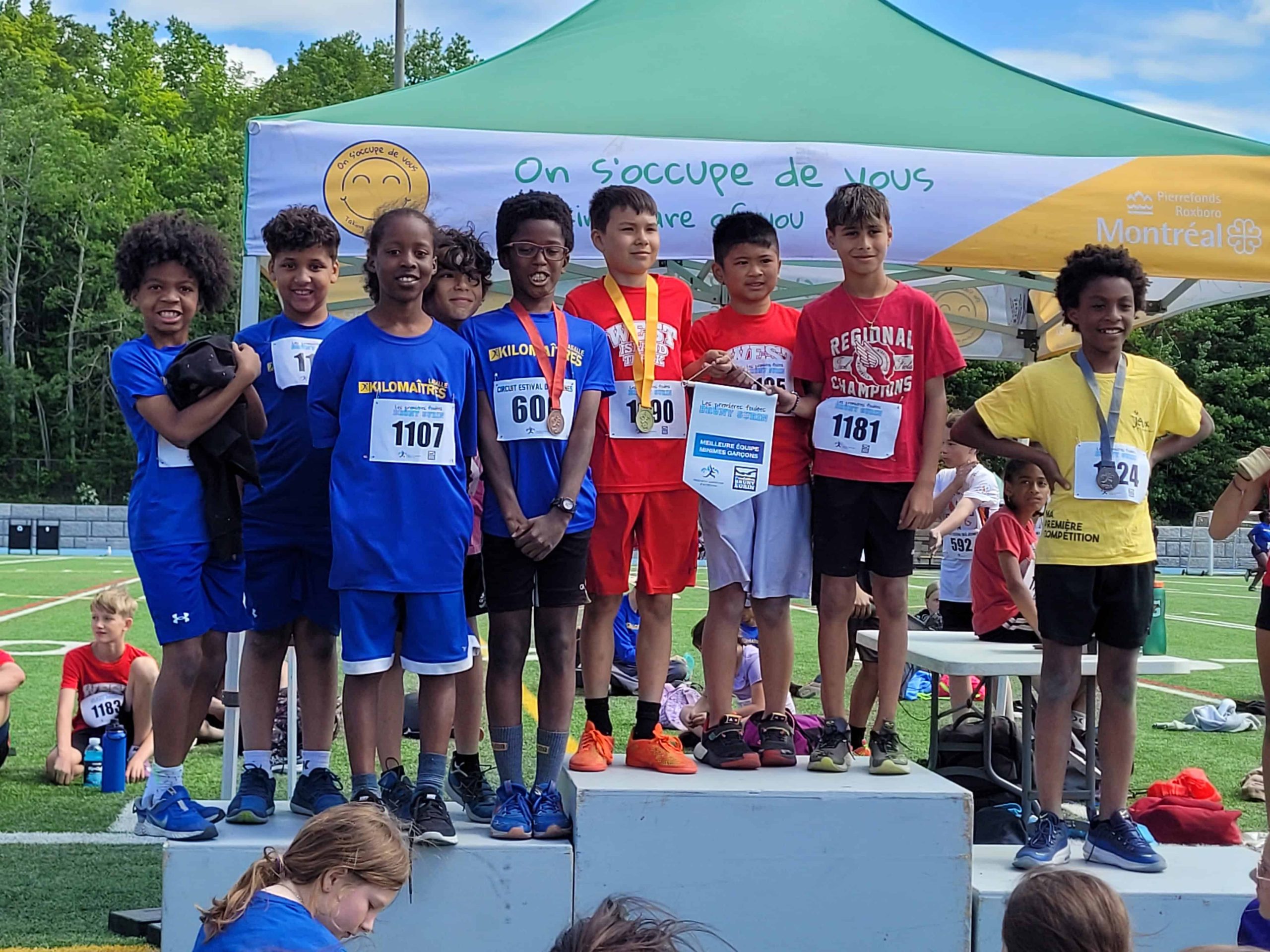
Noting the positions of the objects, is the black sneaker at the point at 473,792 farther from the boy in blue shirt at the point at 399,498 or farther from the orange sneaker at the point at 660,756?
the orange sneaker at the point at 660,756

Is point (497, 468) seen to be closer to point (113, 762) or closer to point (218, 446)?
point (218, 446)

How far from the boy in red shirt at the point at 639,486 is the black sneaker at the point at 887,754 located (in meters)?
0.60

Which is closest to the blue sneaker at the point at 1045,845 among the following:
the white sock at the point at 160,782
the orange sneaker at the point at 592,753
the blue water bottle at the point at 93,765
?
the orange sneaker at the point at 592,753

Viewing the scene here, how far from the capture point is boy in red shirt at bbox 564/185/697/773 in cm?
436

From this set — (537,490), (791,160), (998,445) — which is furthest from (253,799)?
(791,160)

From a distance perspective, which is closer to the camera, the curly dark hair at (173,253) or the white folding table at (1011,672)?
the curly dark hair at (173,253)

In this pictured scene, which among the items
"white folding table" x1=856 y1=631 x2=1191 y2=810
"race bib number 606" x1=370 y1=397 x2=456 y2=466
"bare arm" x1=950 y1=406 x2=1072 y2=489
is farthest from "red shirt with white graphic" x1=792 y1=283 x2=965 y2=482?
"race bib number 606" x1=370 y1=397 x2=456 y2=466

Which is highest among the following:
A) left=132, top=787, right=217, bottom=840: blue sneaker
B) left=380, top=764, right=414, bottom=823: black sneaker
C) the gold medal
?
the gold medal

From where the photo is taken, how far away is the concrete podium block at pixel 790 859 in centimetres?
382

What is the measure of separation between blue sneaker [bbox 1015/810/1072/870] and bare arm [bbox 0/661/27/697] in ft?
16.0

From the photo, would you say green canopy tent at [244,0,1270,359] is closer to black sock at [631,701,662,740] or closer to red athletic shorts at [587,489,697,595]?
red athletic shorts at [587,489,697,595]

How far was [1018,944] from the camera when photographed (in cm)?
212

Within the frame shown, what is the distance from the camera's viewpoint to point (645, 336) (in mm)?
4391

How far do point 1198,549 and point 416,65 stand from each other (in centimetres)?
4005
